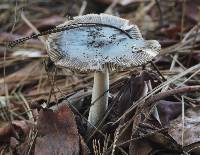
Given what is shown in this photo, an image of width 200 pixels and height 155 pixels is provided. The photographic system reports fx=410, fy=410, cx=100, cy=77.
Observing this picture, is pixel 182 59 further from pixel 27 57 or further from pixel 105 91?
pixel 27 57

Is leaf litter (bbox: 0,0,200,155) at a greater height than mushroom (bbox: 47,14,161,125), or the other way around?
mushroom (bbox: 47,14,161,125)

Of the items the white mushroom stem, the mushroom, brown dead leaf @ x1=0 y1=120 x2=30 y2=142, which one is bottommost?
brown dead leaf @ x1=0 y1=120 x2=30 y2=142

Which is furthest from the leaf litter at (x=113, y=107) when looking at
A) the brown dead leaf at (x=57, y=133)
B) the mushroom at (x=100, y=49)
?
the mushroom at (x=100, y=49)

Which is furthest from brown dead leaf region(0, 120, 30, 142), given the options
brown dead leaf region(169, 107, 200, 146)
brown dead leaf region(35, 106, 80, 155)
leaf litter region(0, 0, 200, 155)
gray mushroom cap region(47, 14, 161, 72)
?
brown dead leaf region(169, 107, 200, 146)

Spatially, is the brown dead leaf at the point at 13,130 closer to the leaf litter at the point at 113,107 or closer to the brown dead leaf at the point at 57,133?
the leaf litter at the point at 113,107

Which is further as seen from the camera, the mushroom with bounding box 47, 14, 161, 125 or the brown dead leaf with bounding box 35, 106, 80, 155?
the brown dead leaf with bounding box 35, 106, 80, 155

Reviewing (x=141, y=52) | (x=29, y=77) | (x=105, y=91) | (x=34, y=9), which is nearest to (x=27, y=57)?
(x=29, y=77)

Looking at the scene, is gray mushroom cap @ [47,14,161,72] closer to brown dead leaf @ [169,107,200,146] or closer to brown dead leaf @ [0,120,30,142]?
brown dead leaf @ [169,107,200,146]
